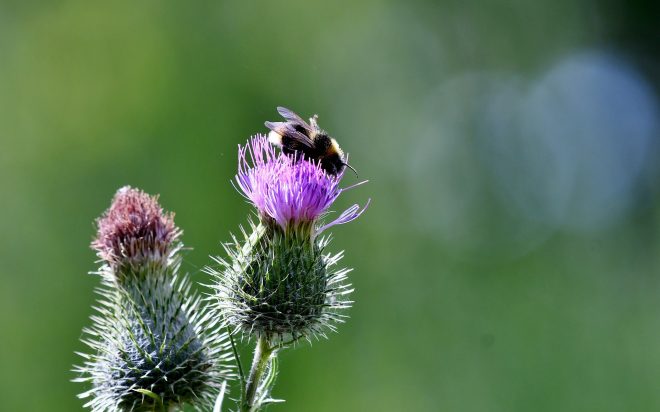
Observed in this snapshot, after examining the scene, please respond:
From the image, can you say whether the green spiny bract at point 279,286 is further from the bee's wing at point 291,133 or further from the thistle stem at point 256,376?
the bee's wing at point 291,133

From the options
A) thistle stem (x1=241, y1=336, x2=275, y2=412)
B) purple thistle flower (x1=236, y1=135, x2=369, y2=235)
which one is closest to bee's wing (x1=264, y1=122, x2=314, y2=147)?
purple thistle flower (x1=236, y1=135, x2=369, y2=235)

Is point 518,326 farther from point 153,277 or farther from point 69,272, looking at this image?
point 153,277

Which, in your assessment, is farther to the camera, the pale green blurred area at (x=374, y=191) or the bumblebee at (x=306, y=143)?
the pale green blurred area at (x=374, y=191)

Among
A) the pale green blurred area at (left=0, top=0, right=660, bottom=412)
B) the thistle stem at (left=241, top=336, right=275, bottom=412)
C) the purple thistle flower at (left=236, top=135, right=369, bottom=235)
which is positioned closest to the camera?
the thistle stem at (left=241, top=336, right=275, bottom=412)

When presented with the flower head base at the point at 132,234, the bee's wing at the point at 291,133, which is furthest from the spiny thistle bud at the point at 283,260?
the flower head base at the point at 132,234

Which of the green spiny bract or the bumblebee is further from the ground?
the bumblebee

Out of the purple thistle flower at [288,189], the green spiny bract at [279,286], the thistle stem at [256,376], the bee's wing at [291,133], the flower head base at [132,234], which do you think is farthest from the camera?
the flower head base at [132,234]

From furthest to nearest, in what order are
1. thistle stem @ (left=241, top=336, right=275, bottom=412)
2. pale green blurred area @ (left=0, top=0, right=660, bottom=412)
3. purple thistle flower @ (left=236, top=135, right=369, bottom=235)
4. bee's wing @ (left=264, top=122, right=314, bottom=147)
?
pale green blurred area @ (left=0, top=0, right=660, bottom=412)
bee's wing @ (left=264, top=122, right=314, bottom=147)
purple thistle flower @ (left=236, top=135, right=369, bottom=235)
thistle stem @ (left=241, top=336, right=275, bottom=412)

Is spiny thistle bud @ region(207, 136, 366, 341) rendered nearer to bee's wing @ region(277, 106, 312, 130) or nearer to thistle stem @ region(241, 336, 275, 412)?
thistle stem @ region(241, 336, 275, 412)
